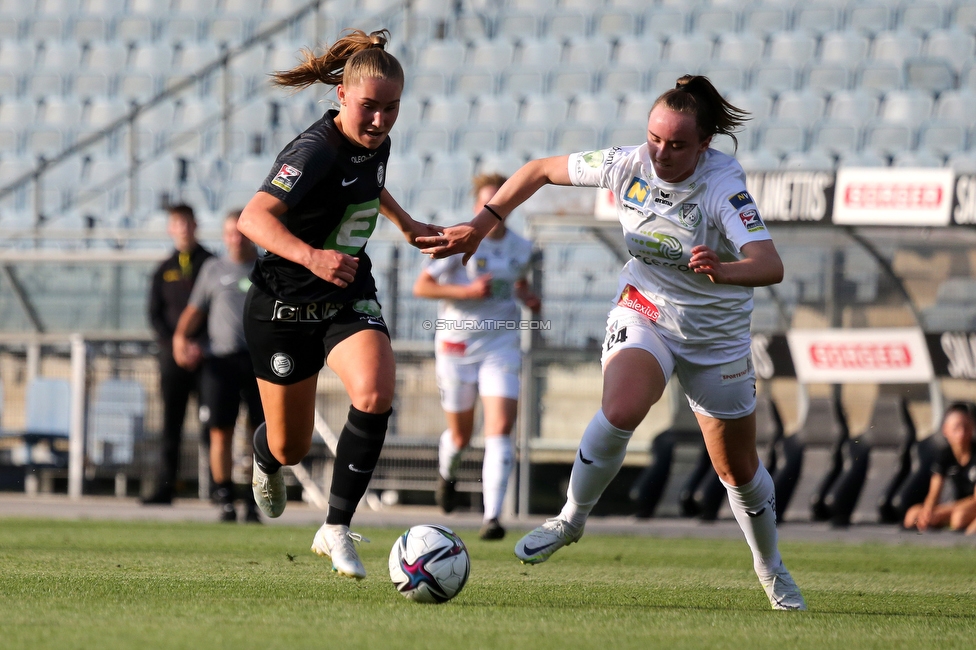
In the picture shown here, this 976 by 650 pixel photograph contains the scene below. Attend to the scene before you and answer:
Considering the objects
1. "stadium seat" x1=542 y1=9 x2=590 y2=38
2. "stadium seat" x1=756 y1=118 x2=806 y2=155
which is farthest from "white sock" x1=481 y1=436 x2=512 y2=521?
"stadium seat" x1=542 y1=9 x2=590 y2=38

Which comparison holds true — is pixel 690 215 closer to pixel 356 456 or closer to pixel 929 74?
pixel 356 456

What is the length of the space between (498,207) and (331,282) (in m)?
0.83

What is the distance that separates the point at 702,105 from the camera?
15.5 feet

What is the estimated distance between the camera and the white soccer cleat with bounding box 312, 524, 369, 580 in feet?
15.3

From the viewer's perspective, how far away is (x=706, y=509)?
34.9 ft

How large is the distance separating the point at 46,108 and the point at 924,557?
1514cm

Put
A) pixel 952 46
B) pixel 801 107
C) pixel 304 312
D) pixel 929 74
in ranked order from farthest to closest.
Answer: pixel 801 107
pixel 952 46
pixel 929 74
pixel 304 312

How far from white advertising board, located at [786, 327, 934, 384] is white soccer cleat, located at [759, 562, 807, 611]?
623cm

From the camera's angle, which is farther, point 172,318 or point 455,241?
point 172,318

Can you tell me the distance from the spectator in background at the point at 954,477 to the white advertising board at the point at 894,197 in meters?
1.54

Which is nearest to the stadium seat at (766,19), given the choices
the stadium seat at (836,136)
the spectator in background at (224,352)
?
the stadium seat at (836,136)

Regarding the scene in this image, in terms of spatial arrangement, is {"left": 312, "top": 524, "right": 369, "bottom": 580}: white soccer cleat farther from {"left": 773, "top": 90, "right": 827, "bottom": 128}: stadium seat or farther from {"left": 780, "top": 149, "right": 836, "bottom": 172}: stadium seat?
{"left": 773, "top": 90, "right": 827, "bottom": 128}: stadium seat

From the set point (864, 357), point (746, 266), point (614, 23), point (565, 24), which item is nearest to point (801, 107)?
point (614, 23)

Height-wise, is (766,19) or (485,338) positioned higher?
(766,19)
